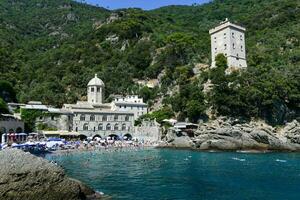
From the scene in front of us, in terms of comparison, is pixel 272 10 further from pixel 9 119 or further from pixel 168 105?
pixel 9 119

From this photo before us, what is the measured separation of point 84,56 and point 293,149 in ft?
232

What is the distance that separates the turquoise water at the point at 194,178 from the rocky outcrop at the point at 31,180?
4.71 meters

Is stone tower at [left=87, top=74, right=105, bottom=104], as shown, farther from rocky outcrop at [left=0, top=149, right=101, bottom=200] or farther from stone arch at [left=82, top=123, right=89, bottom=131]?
rocky outcrop at [left=0, top=149, right=101, bottom=200]

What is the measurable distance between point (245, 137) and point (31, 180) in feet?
156

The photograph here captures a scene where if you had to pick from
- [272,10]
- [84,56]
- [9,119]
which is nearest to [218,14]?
[272,10]

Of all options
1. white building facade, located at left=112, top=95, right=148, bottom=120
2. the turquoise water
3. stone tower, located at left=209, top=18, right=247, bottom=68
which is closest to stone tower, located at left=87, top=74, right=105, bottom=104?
white building facade, located at left=112, top=95, right=148, bottom=120

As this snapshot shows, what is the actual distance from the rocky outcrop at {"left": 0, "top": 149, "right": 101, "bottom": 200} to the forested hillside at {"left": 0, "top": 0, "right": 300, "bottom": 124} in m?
51.8

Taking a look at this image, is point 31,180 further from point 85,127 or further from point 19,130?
point 85,127

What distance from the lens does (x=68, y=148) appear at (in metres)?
62.4

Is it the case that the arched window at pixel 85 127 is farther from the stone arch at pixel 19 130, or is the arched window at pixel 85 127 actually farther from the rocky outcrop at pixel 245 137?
the rocky outcrop at pixel 245 137

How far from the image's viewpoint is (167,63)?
99375 millimetres

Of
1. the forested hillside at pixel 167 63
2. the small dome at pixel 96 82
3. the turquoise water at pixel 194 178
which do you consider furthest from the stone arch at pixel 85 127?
the turquoise water at pixel 194 178

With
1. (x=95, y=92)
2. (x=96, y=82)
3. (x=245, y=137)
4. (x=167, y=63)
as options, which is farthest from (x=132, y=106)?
(x=245, y=137)

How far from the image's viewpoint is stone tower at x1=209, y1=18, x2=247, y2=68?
271ft
